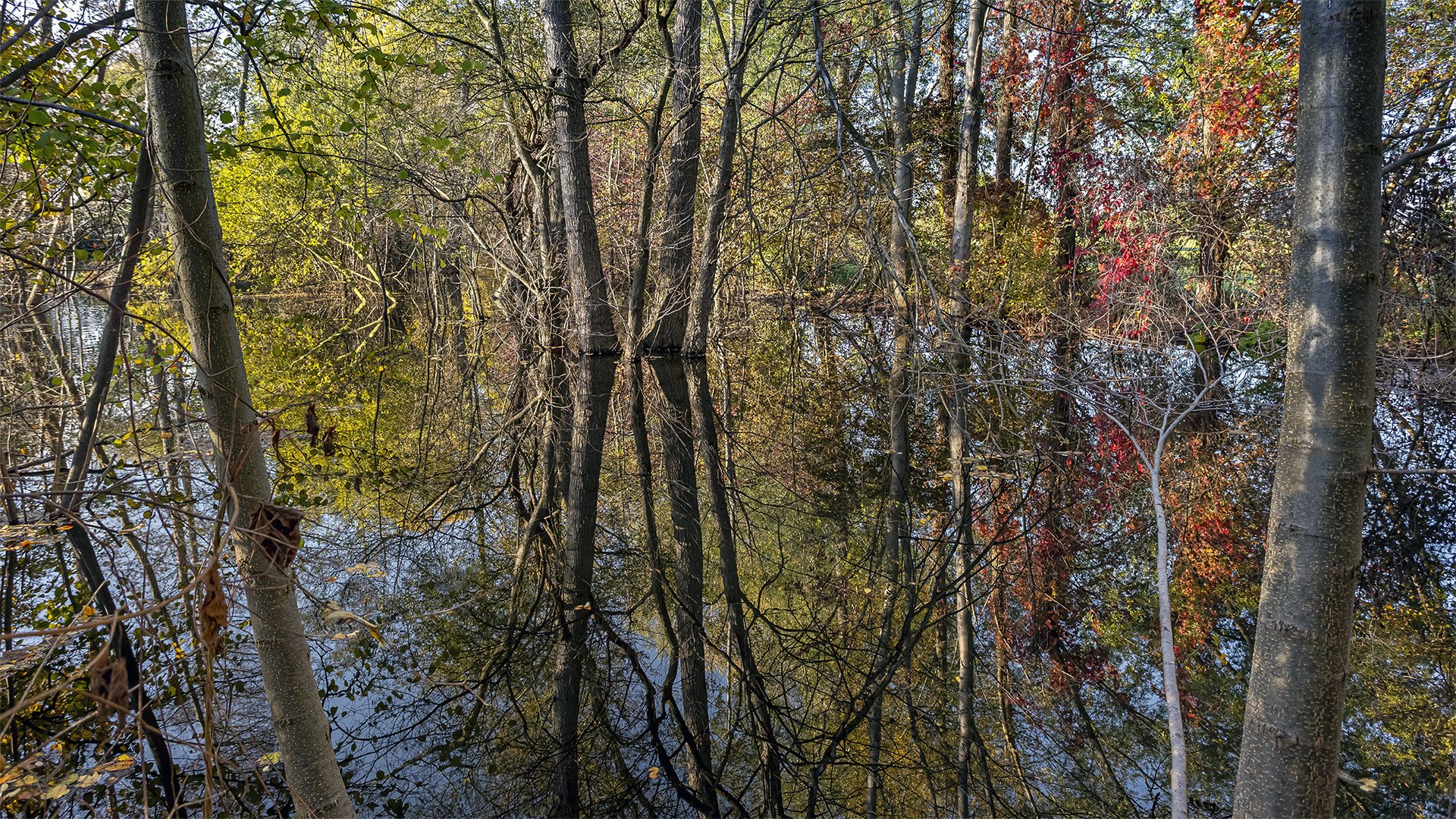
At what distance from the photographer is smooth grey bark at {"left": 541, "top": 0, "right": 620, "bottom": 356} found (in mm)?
9539

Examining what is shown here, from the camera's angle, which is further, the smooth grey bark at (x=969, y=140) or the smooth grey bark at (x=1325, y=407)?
the smooth grey bark at (x=969, y=140)

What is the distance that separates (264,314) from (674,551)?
17.1m

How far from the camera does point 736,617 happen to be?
4332mm

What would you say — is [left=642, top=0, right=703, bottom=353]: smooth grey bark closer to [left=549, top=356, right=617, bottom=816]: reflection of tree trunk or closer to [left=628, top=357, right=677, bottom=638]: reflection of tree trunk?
[left=628, top=357, right=677, bottom=638]: reflection of tree trunk

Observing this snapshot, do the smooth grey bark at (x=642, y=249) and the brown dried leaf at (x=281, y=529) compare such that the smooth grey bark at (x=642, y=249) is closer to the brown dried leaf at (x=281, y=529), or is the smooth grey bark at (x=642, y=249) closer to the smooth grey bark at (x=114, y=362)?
the smooth grey bark at (x=114, y=362)

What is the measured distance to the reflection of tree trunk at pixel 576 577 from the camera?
10.5 ft

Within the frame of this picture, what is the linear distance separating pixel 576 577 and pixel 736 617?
1030 mm

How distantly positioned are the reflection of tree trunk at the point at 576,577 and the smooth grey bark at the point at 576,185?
5.85 feet

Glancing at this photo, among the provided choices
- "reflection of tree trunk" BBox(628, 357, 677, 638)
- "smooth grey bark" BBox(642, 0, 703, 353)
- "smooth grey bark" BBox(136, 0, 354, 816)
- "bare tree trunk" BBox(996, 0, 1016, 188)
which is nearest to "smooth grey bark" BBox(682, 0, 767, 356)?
"smooth grey bark" BBox(642, 0, 703, 353)

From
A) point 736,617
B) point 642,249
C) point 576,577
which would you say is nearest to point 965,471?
point 736,617

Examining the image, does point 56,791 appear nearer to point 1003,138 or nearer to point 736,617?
point 736,617

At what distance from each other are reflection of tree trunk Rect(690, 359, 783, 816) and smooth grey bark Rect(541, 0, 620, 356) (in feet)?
10.6

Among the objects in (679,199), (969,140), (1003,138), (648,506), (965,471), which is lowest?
(648,506)

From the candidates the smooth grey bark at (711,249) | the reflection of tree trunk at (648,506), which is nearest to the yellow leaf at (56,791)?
the reflection of tree trunk at (648,506)
